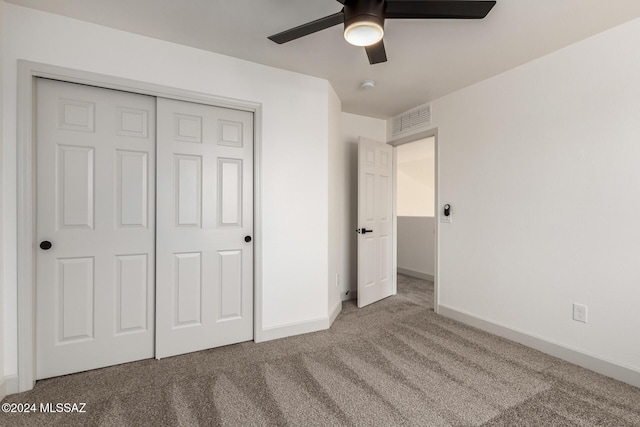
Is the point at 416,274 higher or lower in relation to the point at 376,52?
lower

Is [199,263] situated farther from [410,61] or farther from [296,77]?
[410,61]

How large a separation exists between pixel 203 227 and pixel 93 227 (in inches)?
29.0

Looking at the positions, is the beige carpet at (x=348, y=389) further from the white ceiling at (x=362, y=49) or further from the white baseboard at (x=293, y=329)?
the white ceiling at (x=362, y=49)

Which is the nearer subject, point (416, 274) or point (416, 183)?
point (416, 274)

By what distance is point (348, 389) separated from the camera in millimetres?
1841

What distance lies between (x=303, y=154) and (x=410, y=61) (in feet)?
3.98

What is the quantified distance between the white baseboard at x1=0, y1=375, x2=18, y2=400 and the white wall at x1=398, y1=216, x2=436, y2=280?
16.2 feet

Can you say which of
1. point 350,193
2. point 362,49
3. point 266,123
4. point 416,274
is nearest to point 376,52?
point 362,49

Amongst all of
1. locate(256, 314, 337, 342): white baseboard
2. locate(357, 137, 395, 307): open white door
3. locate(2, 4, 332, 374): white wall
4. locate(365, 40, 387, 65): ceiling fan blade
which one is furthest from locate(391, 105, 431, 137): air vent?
locate(256, 314, 337, 342): white baseboard

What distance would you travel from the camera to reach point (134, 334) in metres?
2.21

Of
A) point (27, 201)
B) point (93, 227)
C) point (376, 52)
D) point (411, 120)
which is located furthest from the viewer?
point (411, 120)

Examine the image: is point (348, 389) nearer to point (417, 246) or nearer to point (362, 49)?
point (362, 49)

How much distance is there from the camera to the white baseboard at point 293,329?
2.58 metres

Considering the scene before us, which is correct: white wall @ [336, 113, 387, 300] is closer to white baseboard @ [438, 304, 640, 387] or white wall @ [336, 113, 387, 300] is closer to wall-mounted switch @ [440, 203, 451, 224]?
wall-mounted switch @ [440, 203, 451, 224]
